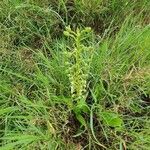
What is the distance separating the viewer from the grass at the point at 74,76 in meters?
1.61

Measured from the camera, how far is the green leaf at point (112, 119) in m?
1.59

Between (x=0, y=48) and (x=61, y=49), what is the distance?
294mm

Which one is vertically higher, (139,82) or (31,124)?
(139,82)

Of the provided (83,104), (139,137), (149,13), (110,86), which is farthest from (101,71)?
(149,13)

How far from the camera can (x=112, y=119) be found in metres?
1.60

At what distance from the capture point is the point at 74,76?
153 centimetres

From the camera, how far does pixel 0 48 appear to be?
6.30 feet

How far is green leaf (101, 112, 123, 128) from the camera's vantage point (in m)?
1.59

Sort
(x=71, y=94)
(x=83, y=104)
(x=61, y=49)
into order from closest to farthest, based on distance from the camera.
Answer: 1. (x=83, y=104)
2. (x=71, y=94)
3. (x=61, y=49)

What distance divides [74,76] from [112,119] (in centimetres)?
24

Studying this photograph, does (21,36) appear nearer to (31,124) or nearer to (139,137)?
(31,124)

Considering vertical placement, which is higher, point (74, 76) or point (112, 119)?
point (74, 76)

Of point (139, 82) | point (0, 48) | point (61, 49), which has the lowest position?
point (0, 48)

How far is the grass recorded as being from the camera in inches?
63.4
